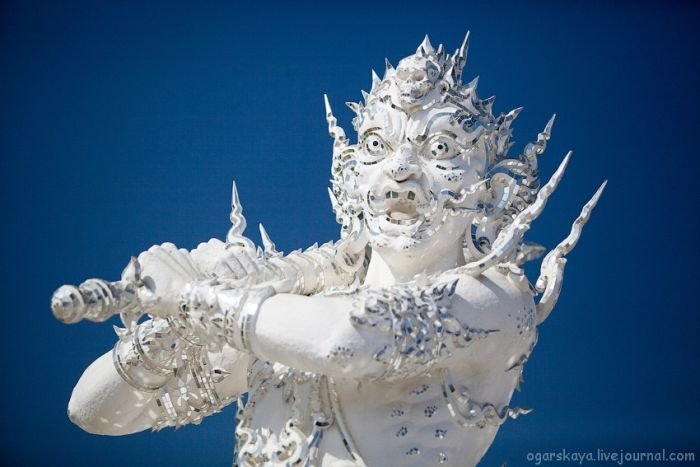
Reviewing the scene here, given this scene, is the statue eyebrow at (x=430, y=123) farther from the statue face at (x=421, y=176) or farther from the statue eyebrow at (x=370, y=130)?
the statue eyebrow at (x=370, y=130)

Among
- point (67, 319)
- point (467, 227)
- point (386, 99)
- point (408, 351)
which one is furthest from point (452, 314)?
point (67, 319)

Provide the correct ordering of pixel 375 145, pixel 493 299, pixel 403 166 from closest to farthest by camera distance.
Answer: pixel 493 299 → pixel 403 166 → pixel 375 145

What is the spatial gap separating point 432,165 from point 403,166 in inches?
5.4

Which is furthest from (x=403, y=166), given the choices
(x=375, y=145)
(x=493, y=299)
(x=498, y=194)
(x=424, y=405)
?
(x=424, y=405)

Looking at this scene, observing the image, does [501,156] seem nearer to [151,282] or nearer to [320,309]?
[320,309]

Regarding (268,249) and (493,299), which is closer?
(493,299)

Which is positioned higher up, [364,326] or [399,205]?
[399,205]

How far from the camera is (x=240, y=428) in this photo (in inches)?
177

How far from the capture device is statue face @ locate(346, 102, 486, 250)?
4.41m

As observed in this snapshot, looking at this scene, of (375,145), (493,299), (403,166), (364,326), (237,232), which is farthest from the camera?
(237,232)

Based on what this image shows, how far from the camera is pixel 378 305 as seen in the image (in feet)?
13.0

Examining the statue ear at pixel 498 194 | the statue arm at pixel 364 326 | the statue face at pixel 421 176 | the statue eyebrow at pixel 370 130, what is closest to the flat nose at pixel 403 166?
the statue face at pixel 421 176

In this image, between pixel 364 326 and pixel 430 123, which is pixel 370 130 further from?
pixel 364 326

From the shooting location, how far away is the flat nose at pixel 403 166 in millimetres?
4363
